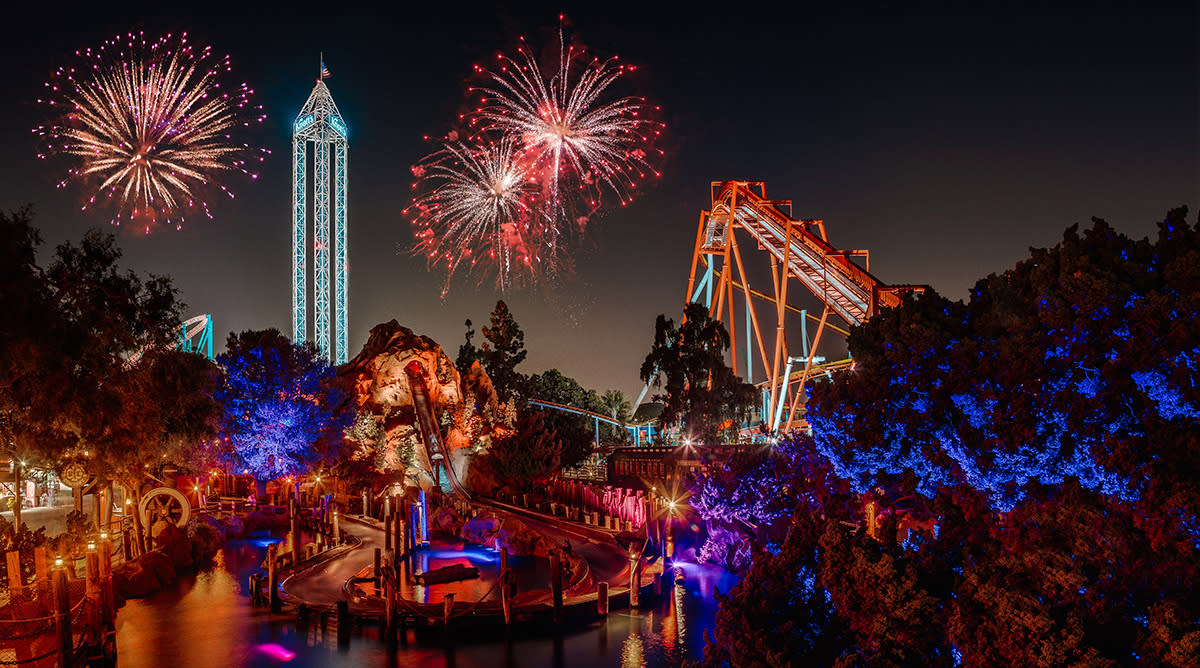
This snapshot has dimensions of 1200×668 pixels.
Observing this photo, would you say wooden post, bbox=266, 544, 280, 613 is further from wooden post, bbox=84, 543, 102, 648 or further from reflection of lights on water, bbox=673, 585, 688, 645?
reflection of lights on water, bbox=673, 585, 688, 645

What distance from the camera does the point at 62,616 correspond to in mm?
12977

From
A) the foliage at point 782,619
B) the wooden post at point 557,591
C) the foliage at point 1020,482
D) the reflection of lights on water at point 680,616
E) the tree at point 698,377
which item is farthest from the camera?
the tree at point 698,377

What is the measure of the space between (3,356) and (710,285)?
95.2 ft

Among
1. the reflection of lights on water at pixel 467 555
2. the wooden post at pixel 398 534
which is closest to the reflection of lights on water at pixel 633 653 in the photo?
the wooden post at pixel 398 534

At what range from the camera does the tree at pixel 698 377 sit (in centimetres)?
3459

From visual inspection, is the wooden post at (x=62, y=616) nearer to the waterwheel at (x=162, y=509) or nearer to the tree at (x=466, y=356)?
the waterwheel at (x=162, y=509)

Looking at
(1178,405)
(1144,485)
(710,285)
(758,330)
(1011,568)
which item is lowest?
(1011,568)

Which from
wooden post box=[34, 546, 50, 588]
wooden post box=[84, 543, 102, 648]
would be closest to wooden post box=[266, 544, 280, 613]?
wooden post box=[84, 543, 102, 648]

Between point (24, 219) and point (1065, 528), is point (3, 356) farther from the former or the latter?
point (1065, 528)

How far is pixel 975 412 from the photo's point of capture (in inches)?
567

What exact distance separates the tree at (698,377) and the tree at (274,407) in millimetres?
16399

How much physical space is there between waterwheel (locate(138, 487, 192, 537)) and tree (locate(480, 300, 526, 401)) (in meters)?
27.4

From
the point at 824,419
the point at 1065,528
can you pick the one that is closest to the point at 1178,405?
the point at 1065,528

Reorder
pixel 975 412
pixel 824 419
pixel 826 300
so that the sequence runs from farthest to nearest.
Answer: pixel 826 300, pixel 824 419, pixel 975 412
